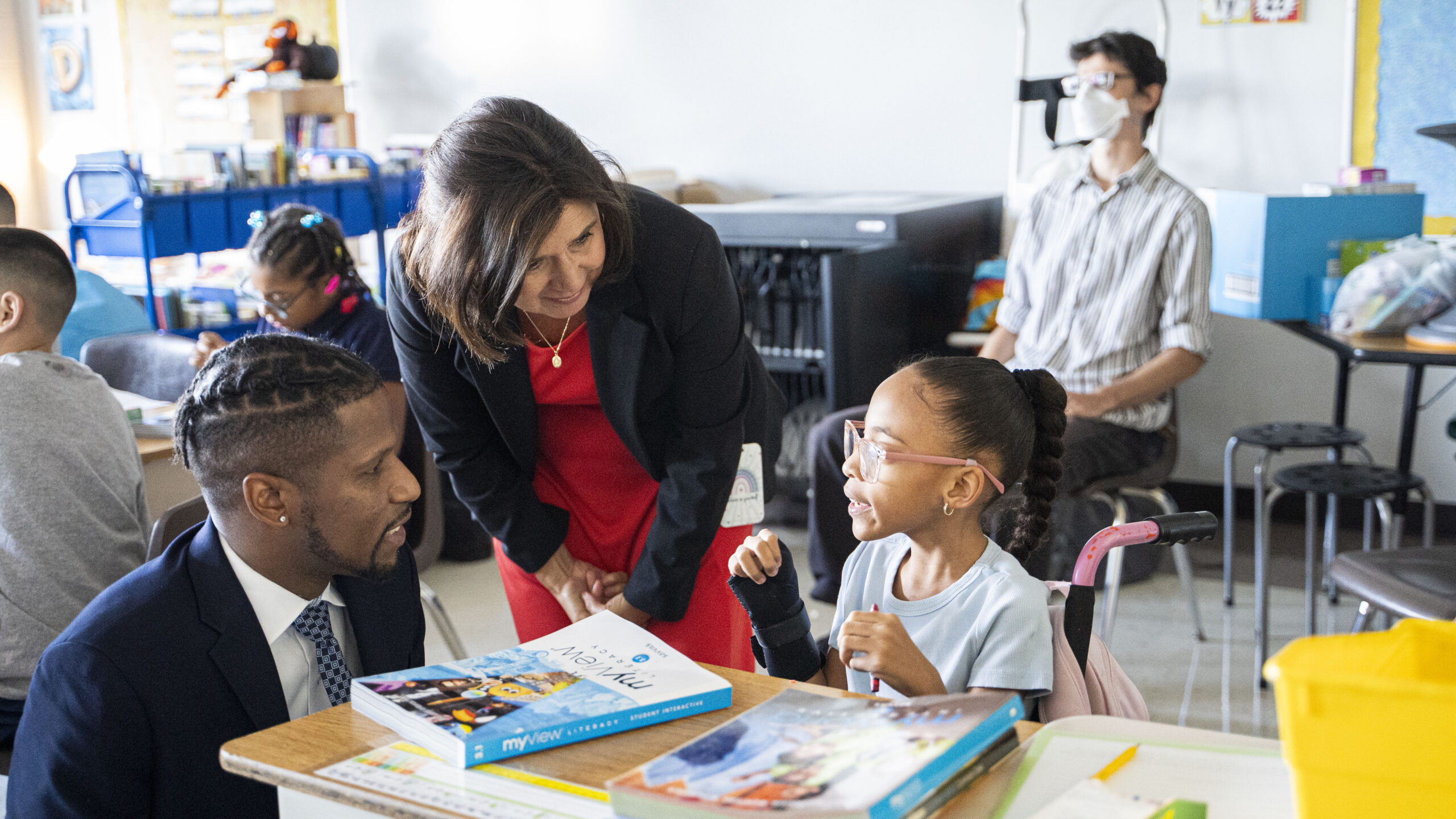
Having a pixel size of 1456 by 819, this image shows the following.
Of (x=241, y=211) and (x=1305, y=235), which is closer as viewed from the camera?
(x=1305, y=235)

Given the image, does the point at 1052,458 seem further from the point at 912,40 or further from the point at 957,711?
the point at 912,40

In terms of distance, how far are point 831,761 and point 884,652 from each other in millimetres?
299

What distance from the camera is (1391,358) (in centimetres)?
247

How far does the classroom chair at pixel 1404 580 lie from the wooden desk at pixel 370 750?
134 centimetres

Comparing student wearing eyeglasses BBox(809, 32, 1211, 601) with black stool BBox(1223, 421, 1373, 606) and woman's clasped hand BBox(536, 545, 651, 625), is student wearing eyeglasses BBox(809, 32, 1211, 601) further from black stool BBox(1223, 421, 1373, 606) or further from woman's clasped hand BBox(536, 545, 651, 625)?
woman's clasped hand BBox(536, 545, 651, 625)

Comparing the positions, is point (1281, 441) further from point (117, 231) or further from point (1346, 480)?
point (117, 231)

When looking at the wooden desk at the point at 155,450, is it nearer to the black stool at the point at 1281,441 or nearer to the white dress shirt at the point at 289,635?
the white dress shirt at the point at 289,635

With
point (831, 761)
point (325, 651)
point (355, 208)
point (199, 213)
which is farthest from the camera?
point (355, 208)

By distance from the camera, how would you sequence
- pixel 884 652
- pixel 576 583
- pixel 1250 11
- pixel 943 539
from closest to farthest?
1. pixel 884 652
2. pixel 943 539
3. pixel 576 583
4. pixel 1250 11

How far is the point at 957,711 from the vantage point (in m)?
0.90

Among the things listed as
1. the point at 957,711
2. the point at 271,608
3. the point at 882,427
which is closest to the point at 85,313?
the point at 271,608

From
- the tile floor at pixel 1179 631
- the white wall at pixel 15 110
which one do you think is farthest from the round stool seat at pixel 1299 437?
the white wall at pixel 15 110

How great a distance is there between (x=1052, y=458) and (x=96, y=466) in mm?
1357

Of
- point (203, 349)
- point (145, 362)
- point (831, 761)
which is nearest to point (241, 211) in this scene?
point (145, 362)
